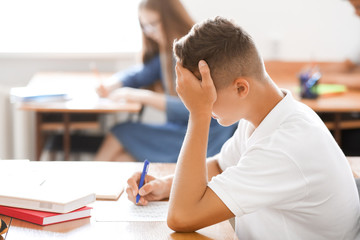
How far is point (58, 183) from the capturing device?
56.6 inches

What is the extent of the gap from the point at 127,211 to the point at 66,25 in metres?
2.80

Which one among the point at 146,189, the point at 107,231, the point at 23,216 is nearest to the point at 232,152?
the point at 146,189

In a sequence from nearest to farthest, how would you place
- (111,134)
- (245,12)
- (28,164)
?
(28,164) < (111,134) < (245,12)

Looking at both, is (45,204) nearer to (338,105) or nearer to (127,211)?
(127,211)

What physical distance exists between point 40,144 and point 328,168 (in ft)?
8.35

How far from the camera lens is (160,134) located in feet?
10.6

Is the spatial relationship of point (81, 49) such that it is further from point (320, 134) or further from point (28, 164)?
point (320, 134)

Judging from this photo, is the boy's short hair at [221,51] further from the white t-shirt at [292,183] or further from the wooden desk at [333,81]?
the wooden desk at [333,81]

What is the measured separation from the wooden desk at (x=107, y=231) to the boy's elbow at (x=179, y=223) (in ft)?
0.04

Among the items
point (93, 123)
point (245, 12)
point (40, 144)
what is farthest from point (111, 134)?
point (245, 12)

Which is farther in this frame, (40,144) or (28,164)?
(40,144)

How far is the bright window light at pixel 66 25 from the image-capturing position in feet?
12.9

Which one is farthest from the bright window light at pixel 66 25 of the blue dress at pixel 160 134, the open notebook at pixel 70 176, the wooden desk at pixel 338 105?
the open notebook at pixel 70 176

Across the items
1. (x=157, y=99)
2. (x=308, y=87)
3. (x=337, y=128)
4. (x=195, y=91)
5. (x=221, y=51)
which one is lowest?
(x=337, y=128)
